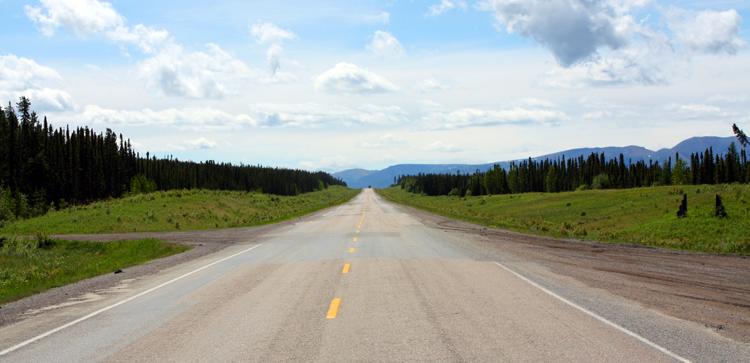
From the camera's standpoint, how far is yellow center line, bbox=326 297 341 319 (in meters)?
9.81

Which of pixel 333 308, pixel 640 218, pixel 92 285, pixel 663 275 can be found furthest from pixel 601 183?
pixel 333 308

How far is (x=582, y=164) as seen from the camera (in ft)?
479

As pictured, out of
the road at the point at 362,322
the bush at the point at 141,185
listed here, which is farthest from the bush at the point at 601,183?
the road at the point at 362,322

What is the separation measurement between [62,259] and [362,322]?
2457 centimetres

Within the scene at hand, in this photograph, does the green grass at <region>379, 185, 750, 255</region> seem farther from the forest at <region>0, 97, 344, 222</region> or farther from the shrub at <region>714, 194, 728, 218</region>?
the forest at <region>0, 97, 344, 222</region>

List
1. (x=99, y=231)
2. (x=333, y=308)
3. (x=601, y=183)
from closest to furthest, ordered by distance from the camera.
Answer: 1. (x=333, y=308)
2. (x=99, y=231)
3. (x=601, y=183)

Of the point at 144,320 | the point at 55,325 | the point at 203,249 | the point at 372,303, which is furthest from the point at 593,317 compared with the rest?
the point at 203,249

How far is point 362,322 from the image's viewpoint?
9.28m

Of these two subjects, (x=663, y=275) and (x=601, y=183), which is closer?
(x=663, y=275)

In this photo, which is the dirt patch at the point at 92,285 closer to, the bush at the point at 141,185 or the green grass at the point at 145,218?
the green grass at the point at 145,218

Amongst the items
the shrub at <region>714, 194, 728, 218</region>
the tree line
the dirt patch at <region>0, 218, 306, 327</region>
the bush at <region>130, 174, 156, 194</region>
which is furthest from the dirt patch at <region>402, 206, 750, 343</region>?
the bush at <region>130, 174, 156, 194</region>

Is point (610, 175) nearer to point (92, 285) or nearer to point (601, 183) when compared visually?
point (601, 183)

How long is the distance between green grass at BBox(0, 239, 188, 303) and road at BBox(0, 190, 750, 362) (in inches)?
164

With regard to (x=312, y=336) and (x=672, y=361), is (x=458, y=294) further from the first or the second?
(x=672, y=361)
